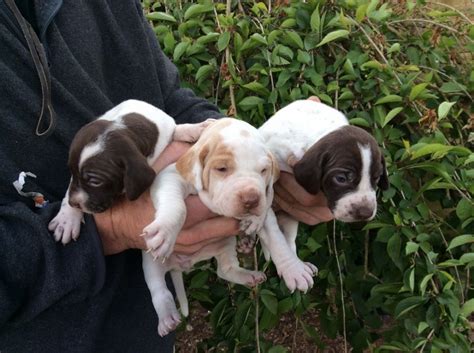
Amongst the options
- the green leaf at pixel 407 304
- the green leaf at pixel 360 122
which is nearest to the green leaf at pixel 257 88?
the green leaf at pixel 360 122

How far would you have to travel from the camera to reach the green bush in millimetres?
2305

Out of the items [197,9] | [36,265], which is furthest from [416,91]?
[36,265]

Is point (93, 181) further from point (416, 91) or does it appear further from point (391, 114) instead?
point (416, 91)

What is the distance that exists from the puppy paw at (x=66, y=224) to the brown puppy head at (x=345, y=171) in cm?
79

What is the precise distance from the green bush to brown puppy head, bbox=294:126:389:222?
31 centimetres

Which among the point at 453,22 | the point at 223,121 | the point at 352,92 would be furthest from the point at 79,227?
the point at 453,22

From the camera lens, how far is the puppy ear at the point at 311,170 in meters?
2.00

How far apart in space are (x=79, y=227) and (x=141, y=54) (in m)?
0.80

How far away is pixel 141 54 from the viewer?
2309 mm

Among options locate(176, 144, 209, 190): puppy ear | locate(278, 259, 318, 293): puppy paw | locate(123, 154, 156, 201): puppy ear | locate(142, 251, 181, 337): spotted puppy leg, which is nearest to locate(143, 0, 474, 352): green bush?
locate(278, 259, 318, 293): puppy paw

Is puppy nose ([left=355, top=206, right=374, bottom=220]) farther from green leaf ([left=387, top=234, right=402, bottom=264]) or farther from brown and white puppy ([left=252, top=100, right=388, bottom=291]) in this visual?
green leaf ([left=387, top=234, right=402, bottom=264])

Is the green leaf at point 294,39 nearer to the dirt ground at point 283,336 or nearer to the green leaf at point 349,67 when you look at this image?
the green leaf at point 349,67

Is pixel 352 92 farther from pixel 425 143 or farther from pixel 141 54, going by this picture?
pixel 141 54

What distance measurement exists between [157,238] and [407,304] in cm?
112
